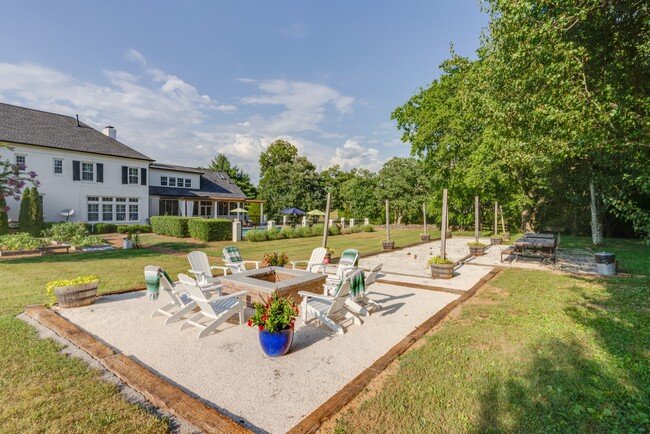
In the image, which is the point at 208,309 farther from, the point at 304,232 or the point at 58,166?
the point at 58,166

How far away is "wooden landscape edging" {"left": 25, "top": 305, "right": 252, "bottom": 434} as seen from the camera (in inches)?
117

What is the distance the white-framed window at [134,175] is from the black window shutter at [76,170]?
363cm

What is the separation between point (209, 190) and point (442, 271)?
30.8m

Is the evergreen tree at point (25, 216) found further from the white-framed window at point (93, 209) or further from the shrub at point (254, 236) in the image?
the shrub at point (254, 236)

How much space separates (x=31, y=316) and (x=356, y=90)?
62.5 feet

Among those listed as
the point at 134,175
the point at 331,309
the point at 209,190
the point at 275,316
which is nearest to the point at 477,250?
the point at 331,309

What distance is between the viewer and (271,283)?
644 centimetres

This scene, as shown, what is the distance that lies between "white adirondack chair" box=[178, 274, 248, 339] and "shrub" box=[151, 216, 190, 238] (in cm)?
1660

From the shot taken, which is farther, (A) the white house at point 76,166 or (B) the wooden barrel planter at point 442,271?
(A) the white house at point 76,166

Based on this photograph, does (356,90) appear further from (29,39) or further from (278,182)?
(278,182)

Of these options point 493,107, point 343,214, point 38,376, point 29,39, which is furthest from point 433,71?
point 38,376

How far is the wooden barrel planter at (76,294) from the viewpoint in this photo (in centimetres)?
644

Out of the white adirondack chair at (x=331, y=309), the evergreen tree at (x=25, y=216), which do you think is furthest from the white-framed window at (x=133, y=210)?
the white adirondack chair at (x=331, y=309)

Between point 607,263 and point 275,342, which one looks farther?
point 607,263
